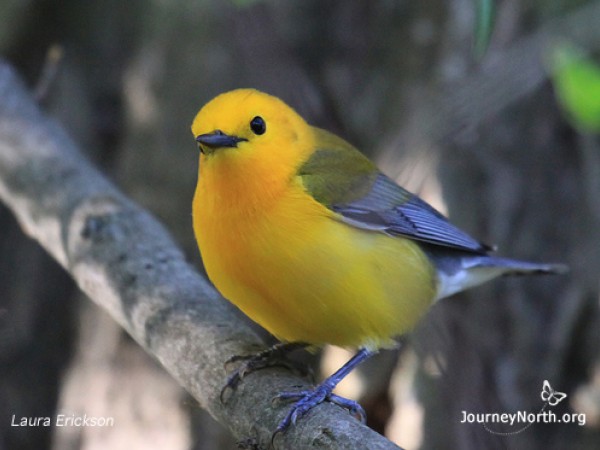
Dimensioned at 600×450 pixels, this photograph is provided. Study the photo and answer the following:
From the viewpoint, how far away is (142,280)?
3512 millimetres

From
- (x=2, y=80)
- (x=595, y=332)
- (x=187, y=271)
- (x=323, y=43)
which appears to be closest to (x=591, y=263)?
(x=595, y=332)

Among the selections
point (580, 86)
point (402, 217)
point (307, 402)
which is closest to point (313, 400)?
point (307, 402)

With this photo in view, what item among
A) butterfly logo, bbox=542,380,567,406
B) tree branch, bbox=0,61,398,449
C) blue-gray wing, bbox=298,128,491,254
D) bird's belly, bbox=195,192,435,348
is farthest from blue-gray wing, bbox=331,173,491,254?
butterfly logo, bbox=542,380,567,406

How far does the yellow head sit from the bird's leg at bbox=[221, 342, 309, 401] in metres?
0.68

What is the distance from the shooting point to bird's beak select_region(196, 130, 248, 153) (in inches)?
121

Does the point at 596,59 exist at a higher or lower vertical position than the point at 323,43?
higher

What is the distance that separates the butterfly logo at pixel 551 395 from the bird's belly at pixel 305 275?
5.90 ft

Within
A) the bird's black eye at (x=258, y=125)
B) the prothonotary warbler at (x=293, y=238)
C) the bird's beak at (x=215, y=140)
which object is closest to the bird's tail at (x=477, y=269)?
the prothonotary warbler at (x=293, y=238)

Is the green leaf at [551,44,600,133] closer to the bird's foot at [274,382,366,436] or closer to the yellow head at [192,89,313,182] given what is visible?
the yellow head at [192,89,313,182]

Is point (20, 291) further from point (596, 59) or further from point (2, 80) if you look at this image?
point (596, 59)

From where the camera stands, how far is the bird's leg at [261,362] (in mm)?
2982

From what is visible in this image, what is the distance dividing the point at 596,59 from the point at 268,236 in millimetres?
2969

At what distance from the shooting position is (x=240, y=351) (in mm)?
3145

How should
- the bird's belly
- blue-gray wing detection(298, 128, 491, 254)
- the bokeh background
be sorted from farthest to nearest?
the bokeh background
blue-gray wing detection(298, 128, 491, 254)
the bird's belly
